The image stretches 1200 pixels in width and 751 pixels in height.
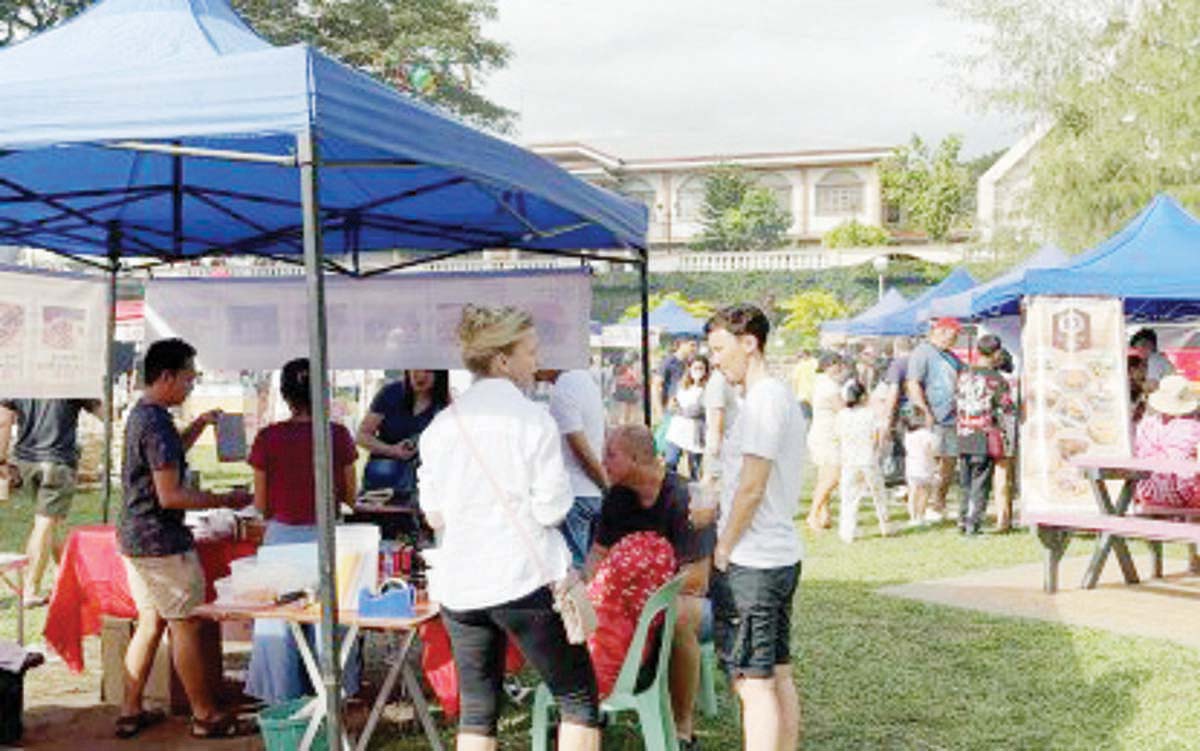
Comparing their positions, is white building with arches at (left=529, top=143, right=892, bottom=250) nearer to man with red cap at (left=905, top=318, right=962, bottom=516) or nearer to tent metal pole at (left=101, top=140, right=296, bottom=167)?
man with red cap at (left=905, top=318, right=962, bottom=516)

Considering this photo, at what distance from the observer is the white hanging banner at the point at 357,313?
690cm

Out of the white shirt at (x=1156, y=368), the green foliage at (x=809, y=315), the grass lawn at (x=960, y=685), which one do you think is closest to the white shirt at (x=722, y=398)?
the grass lawn at (x=960, y=685)

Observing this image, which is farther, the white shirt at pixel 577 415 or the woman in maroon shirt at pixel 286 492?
the white shirt at pixel 577 415

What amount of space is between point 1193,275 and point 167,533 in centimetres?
825

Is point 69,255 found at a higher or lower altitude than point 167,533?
higher

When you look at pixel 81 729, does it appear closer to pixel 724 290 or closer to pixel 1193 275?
pixel 1193 275

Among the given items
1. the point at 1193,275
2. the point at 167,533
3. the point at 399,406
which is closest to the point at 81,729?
the point at 167,533

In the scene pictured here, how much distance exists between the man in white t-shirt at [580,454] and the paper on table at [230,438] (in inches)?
60.3

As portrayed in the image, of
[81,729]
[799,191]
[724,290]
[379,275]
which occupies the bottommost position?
[81,729]

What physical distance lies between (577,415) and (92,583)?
2.34 meters

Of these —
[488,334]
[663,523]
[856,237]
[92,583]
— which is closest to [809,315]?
[856,237]

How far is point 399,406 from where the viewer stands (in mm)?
6867

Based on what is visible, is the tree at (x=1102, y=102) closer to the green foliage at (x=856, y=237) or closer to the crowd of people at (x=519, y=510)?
the crowd of people at (x=519, y=510)

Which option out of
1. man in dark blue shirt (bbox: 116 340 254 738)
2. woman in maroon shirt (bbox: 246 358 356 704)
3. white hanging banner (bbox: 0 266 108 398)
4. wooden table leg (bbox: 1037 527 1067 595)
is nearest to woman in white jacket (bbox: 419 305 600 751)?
woman in maroon shirt (bbox: 246 358 356 704)
